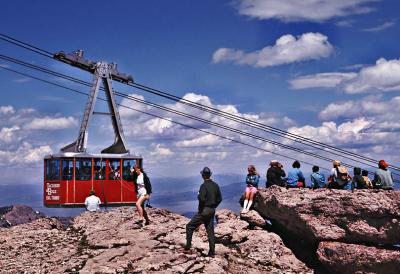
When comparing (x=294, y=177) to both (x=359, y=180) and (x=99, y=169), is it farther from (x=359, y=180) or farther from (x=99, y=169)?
(x=99, y=169)

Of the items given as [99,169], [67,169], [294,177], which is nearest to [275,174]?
A: [294,177]

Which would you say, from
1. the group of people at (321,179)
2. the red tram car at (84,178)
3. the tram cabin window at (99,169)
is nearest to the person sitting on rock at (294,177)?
the group of people at (321,179)

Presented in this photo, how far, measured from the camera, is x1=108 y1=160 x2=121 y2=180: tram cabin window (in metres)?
30.6

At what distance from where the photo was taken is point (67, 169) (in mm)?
29844

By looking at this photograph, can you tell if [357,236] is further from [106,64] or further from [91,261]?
[106,64]

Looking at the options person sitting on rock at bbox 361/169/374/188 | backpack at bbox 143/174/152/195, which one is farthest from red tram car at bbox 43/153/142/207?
person sitting on rock at bbox 361/169/374/188

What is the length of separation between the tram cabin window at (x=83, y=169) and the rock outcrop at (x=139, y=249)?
19.3 ft

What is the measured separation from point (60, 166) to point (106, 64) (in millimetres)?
8822

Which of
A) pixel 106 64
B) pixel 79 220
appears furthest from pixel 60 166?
pixel 106 64

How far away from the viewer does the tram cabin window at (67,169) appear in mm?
29719

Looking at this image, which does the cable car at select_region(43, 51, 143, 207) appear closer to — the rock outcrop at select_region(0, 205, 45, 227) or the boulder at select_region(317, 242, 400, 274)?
the boulder at select_region(317, 242, 400, 274)

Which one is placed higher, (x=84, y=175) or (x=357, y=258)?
(x=84, y=175)

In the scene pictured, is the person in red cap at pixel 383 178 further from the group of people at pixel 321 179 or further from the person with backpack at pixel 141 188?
the person with backpack at pixel 141 188

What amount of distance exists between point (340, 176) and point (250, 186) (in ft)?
13.4
